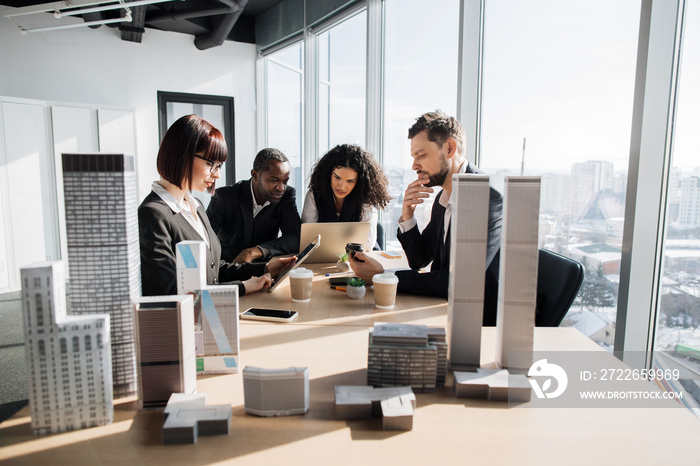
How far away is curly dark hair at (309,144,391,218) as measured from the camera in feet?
11.5

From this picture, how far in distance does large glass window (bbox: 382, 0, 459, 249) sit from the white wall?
11.6ft

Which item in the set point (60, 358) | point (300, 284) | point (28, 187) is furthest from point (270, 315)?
point (28, 187)

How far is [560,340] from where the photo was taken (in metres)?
1.41

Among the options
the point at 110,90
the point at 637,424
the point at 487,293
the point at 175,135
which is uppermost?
the point at 110,90

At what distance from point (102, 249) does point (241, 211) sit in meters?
2.64

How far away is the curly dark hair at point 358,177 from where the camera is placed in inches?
137

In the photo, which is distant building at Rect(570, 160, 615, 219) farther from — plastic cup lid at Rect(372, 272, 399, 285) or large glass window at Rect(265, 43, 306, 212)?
Result: large glass window at Rect(265, 43, 306, 212)

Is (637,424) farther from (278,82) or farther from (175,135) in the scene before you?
(278,82)

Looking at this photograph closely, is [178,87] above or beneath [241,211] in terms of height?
above

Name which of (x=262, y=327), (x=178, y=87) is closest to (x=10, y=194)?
(x=178, y=87)

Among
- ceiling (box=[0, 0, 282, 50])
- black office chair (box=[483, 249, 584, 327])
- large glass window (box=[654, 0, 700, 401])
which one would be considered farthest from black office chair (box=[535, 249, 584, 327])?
ceiling (box=[0, 0, 282, 50])

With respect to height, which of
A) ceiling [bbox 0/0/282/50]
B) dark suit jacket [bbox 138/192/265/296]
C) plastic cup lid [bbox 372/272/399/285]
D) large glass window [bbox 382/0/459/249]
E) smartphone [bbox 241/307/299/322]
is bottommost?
smartphone [bbox 241/307/299/322]

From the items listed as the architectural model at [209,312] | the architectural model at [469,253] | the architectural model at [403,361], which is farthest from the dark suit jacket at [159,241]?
the architectural model at [469,253]

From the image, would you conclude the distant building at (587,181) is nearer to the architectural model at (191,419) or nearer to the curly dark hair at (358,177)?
the curly dark hair at (358,177)
